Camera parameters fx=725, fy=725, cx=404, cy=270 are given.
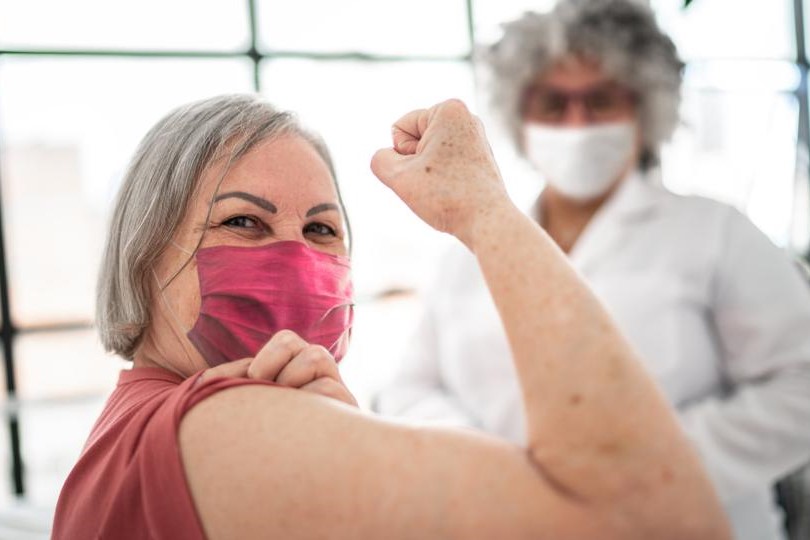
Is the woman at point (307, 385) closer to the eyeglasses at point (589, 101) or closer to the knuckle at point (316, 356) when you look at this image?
the knuckle at point (316, 356)

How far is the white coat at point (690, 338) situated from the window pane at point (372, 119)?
0.70m

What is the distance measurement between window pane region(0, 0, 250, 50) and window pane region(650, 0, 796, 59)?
2052 mm

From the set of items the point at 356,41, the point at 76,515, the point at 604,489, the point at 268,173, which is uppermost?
the point at 356,41

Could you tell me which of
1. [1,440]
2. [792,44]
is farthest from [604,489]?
[792,44]

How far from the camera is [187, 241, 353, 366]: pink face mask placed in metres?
0.89

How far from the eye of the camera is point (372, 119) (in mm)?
2902

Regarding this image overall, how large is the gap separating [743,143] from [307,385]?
3170 millimetres

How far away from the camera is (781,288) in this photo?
1.68 meters

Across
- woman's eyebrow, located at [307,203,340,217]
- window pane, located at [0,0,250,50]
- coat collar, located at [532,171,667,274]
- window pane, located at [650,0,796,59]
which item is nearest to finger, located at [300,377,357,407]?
woman's eyebrow, located at [307,203,340,217]

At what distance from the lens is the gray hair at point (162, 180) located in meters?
0.90

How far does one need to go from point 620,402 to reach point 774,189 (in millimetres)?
2364

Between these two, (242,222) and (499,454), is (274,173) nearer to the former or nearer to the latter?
(242,222)

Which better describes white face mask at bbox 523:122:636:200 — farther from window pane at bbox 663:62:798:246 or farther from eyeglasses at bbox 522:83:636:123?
window pane at bbox 663:62:798:246

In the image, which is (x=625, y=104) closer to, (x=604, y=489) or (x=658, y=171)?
(x=658, y=171)
